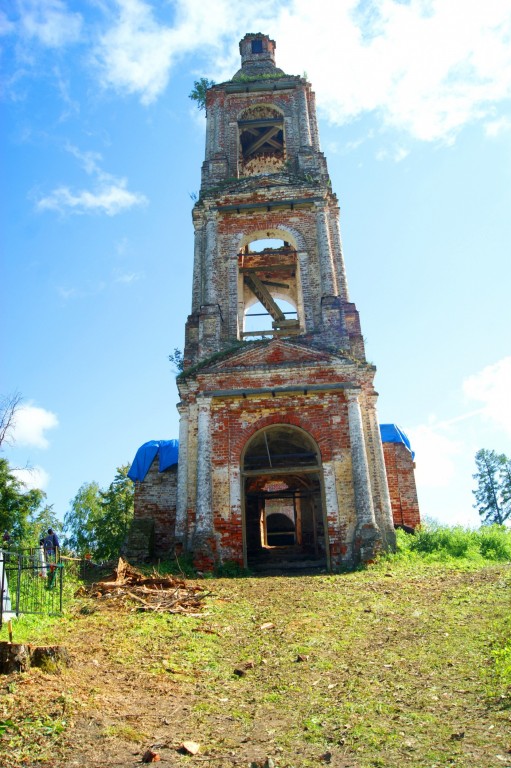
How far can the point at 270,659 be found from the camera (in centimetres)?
604

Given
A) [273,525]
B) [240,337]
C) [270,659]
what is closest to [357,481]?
[240,337]

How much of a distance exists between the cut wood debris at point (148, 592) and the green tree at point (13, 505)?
47.3 ft

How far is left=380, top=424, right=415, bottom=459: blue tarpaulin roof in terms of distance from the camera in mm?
17109

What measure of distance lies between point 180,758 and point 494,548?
1053 centimetres

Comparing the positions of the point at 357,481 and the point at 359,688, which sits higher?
the point at 357,481

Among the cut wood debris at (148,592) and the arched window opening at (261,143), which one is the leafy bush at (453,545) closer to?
the cut wood debris at (148,592)

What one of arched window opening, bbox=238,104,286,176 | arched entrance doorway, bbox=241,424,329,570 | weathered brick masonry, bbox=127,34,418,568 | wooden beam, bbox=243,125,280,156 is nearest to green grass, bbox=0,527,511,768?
weathered brick masonry, bbox=127,34,418,568

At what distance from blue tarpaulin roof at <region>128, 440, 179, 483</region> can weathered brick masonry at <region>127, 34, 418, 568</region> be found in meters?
0.27

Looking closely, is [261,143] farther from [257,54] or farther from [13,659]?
[13,659]

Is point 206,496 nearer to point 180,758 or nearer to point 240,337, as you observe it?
point 240,337

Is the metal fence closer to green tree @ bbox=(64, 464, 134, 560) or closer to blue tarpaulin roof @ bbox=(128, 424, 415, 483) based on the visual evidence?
blue tarpaulin roof @ bbox=(128, 424, 415, 483)

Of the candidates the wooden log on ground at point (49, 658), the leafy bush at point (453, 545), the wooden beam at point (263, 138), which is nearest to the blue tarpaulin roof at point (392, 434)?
the leafy bush at point (453, 545)

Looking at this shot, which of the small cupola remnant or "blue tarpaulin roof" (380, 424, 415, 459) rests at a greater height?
the small cupola remnant

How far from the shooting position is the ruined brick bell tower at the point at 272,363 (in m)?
12.5
